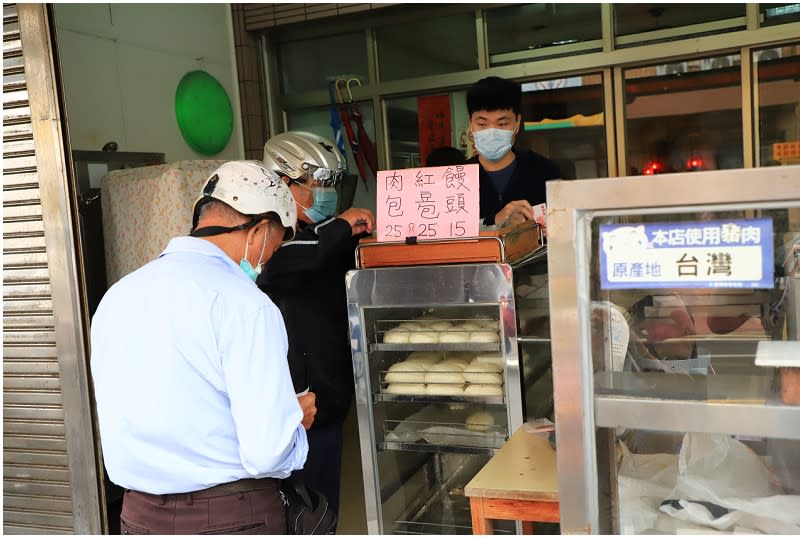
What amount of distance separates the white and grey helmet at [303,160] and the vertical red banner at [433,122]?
9.56 feet

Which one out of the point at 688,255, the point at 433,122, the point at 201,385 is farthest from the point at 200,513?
the point at 433,122

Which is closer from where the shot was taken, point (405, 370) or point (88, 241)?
point (405, 370)

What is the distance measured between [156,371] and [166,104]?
367cm

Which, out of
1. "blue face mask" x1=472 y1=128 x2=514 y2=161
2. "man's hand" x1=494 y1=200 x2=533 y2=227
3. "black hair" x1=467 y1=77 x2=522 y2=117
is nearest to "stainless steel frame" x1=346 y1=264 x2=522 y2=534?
"man's hand" x1=494 y1=200 x2=533 y2=227

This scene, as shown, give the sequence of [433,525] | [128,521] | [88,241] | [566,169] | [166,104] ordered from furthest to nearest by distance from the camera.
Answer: [566,169] < [166,104] < [88,241] < [433,525] < [128,521]

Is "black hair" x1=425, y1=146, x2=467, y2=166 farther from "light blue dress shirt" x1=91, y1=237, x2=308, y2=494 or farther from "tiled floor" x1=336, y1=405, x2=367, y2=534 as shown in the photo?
"light blue dress shirt" x1=91, y1=237, x2=308, y2=494

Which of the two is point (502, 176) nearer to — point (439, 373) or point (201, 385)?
point (439, 373)

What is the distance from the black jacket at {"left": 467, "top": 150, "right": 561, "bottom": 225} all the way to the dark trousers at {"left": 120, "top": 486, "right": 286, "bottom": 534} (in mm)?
1958

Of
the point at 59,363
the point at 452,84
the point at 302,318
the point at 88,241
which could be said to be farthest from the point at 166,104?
the point at 302,318

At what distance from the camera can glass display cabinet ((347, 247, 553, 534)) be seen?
8.14 feet

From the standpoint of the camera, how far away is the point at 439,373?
8.65 feet

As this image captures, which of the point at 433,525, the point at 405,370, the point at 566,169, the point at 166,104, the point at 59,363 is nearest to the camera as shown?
the point at 405,370

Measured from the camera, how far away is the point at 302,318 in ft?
9.16

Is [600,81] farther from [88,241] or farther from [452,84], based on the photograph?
[88,241]
